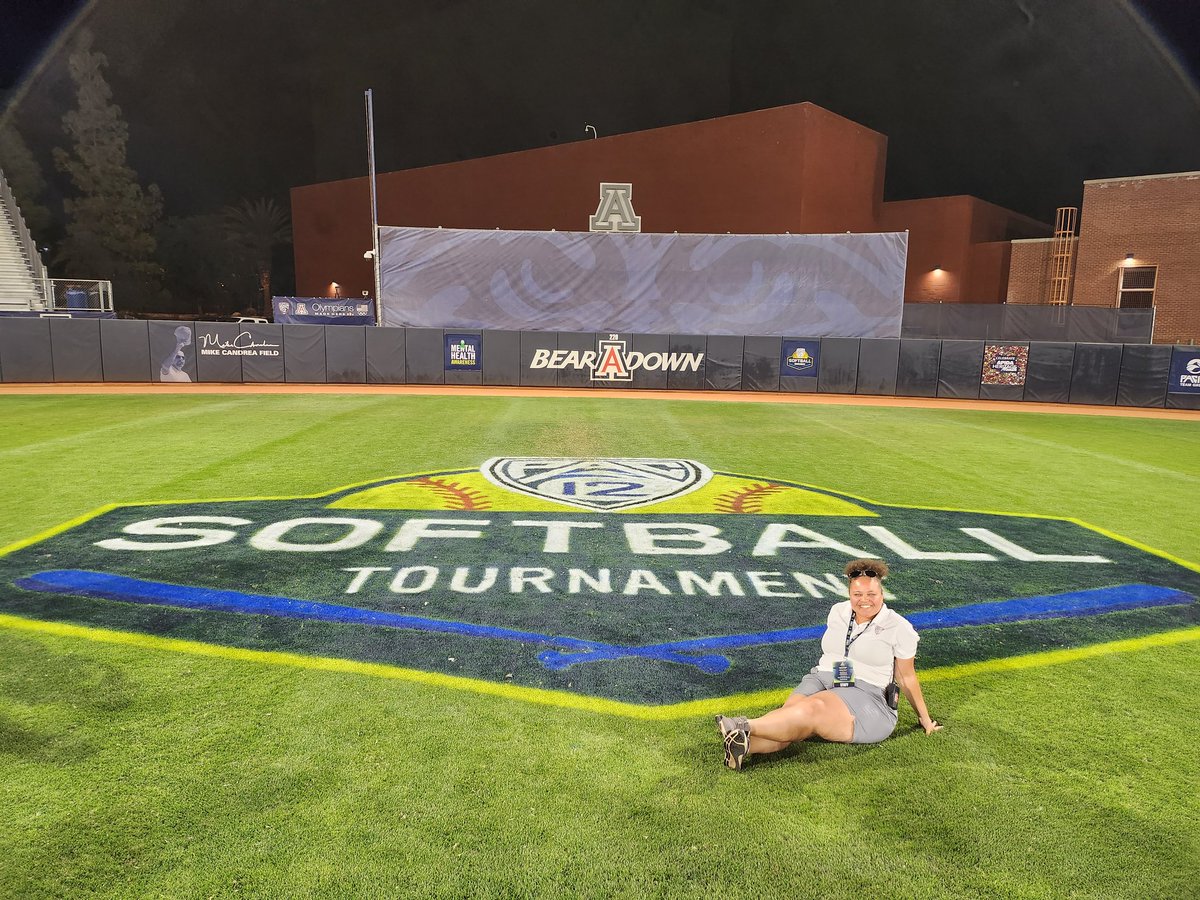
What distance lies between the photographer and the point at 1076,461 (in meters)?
11.8

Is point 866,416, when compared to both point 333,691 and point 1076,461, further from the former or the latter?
point 333,691

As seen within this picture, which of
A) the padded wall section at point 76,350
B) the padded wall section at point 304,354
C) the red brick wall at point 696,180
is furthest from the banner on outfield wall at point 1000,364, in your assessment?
the padded wall section at point 76,350

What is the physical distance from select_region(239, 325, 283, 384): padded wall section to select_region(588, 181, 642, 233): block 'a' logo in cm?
1006

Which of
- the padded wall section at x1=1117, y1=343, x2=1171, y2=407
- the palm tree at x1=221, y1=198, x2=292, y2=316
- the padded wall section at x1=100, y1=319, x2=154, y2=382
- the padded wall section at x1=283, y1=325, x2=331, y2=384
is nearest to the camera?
the padded wall section at x1=1117, y1=343, x2=1171, y2=407

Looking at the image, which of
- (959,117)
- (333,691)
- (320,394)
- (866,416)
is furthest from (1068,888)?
(959,117)

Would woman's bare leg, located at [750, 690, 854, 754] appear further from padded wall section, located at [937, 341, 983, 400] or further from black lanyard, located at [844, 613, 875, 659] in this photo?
padded wall section, located at [937, 341, 983, 400]

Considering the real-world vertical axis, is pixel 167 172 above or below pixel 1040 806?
above

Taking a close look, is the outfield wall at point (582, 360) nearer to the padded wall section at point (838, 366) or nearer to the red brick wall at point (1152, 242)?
the padded wall section at point (838, 366)

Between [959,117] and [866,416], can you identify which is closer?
[866,416]

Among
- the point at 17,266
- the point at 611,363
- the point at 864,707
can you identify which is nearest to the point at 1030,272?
the point at 611,363

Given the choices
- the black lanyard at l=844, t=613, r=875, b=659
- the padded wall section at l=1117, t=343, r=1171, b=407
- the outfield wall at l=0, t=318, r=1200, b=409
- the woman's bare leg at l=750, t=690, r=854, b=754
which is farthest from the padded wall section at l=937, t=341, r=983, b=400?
the woman's bare leg at l=750, t=690, r=854, b=754

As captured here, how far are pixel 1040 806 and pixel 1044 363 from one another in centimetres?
2119

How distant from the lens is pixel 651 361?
22.4 meters

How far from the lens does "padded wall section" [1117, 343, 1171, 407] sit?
2033 cm
